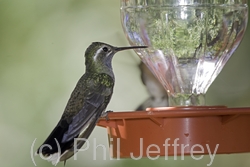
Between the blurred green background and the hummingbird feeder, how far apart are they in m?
1.18

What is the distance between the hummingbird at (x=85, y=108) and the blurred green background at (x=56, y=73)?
960mm

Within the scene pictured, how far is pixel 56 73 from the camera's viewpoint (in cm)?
443

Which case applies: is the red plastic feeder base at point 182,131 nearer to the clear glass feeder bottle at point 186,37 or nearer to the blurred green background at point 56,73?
the clear glass feeder bottle at point 186,37

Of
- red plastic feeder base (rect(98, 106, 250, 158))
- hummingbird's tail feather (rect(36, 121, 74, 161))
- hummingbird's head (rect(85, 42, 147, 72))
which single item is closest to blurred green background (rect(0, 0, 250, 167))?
hummingbird's head (rect(85, 42, 147, 72))

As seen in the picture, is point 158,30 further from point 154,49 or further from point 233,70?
point 233,70

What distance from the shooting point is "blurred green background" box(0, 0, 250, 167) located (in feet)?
14.3

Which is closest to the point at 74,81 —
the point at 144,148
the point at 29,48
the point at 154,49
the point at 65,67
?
the point at 65,67

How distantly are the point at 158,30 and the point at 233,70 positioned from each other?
1509 millimetres

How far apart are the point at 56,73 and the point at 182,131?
2003 millimetres

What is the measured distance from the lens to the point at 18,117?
4523 mm

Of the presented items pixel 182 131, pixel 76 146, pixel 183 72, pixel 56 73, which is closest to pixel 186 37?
pixel 183 72

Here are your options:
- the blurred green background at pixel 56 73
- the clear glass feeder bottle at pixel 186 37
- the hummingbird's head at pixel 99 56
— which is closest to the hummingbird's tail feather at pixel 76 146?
the clear glass feeder bottle at pixel 186 37

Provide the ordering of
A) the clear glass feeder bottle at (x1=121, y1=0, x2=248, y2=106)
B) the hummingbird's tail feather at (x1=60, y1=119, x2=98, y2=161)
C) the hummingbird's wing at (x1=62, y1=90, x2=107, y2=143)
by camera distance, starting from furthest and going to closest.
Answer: the clear glass feeder bottle at (x1=121, y1=0, x2=248, y2=106) < the hummingbird's wing at (x1=62, y1=90, x2=107, y2=143) < the hummingbird's tail feather at (x1=60, y1=119, x2=98, y2=161)

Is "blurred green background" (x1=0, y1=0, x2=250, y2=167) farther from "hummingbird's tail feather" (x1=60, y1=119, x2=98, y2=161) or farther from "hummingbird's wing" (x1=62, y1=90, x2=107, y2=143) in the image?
"hummingbird's tail feather" (x1=60, y1=119, x2=98, y2=161)
